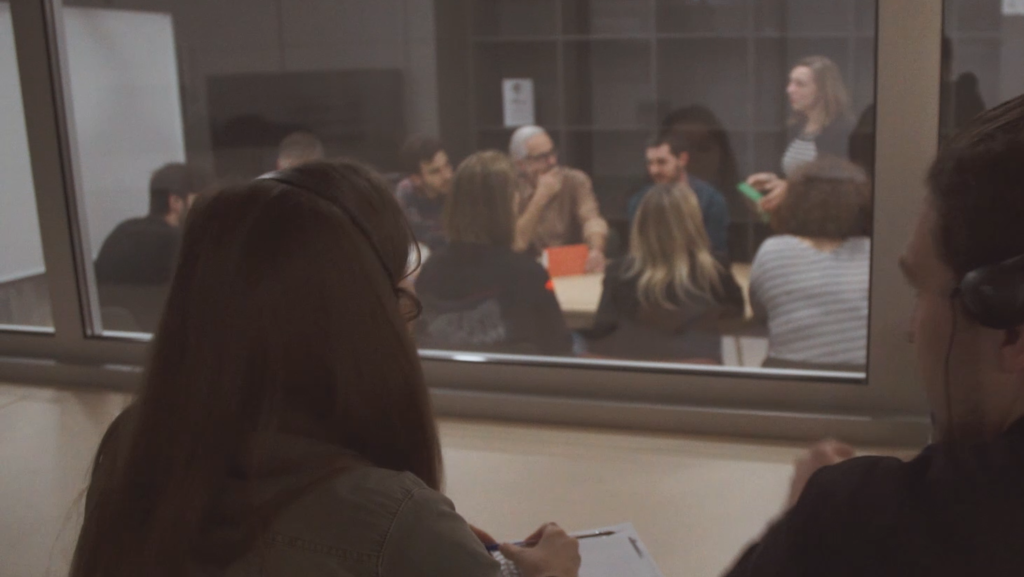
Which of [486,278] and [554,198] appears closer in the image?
[486,278]

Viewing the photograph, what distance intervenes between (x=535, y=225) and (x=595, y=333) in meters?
0.40

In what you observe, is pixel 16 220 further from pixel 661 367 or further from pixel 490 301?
pixel 661 367

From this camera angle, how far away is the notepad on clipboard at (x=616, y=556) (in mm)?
1097

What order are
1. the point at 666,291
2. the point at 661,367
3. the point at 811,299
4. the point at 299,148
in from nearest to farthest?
the point at 661,367 → the point at 811,299 → the point at 299,148 → the point at 666,291

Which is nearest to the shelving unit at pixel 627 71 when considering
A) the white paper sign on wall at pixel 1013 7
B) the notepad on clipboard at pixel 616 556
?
the white paper sign on wall at pixel 1013 7

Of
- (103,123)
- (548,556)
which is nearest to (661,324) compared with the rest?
(548,556)

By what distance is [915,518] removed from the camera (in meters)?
0.64

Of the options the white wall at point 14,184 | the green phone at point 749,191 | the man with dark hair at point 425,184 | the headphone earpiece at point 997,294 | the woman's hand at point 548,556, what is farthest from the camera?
the green phone at point 749,191

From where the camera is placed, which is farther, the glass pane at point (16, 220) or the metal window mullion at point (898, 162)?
the glass pane at point (16, 220)

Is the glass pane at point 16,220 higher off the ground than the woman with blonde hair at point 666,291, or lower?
higher

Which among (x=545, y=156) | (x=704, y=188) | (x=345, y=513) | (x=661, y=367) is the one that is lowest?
(x=661, y=367)

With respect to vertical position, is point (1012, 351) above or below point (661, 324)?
above

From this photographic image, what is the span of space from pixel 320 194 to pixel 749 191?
1959 mm

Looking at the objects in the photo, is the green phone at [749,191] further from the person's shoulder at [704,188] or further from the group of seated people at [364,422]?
the group of seated people at [364,422]
